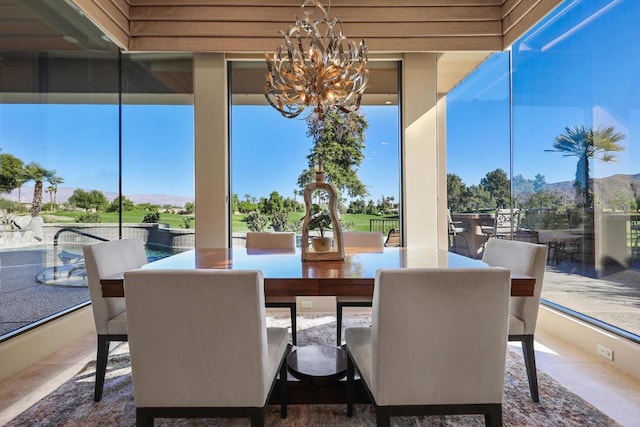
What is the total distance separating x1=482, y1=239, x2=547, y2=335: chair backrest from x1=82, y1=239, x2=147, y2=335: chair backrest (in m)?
2.24

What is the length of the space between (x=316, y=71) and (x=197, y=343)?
1.76m

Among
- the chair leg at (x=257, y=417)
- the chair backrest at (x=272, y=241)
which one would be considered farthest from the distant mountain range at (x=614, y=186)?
the chair leg at (x=257, y=417)

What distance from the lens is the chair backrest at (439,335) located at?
120 cm

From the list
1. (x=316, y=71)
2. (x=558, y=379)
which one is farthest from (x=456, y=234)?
(x=316, y=71)

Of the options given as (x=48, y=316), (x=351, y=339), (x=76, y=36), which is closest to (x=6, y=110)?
(x=76, y=36)

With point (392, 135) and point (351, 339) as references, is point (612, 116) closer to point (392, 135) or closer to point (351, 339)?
point (392, 135)

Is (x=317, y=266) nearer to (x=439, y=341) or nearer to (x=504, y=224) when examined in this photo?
(x=439, y=341)

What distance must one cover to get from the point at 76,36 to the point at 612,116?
14.5ft

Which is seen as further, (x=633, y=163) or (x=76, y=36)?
(x=76, y=36)

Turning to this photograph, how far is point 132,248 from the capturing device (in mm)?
2271

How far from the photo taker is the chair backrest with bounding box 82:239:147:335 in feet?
6.14

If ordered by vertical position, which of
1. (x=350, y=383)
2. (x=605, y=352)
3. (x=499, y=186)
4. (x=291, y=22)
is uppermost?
(x=291, y=22)

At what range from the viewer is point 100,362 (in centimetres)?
195

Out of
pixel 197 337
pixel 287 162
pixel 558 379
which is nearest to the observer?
pixel 197 337
